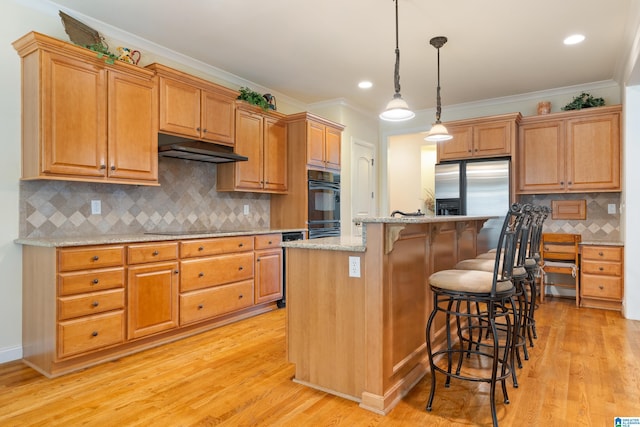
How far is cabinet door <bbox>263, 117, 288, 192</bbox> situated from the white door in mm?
1383

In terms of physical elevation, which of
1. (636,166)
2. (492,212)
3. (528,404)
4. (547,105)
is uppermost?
(547,105)

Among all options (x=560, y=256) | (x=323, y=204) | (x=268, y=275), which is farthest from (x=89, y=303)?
(x=560, y=256)

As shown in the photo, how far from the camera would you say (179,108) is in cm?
359

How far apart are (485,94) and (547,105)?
0.80 m

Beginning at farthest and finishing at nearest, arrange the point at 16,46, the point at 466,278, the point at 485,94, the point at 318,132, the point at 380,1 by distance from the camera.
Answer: the point at 485,94 → the point at 318,132 → the point at 380,1 → the point at 16,46 → the point at 466,278

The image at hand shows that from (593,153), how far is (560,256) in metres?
1.34

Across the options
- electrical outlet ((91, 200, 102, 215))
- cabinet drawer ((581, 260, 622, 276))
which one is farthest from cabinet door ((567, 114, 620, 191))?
electrical outlet ((91, 200, 102, 215))

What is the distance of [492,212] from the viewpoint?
4.97 meters

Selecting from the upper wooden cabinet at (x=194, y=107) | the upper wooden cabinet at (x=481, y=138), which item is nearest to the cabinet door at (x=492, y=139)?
the upper wooden cabinet at (x=481, y=138)

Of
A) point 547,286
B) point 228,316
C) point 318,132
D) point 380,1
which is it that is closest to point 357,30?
point 380,1

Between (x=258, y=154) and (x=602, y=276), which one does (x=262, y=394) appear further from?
(x=602, y=276)

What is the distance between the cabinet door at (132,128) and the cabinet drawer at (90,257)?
686 mm

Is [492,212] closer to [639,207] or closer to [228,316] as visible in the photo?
[639,207]

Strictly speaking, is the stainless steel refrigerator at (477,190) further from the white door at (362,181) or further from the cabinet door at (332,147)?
the cabinet door at (332,147)
